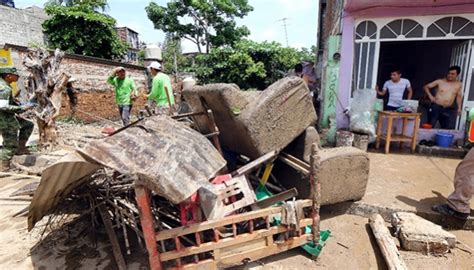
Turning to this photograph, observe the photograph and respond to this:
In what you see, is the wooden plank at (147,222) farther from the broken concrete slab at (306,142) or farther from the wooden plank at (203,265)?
the broken concrete slab at (306,142)

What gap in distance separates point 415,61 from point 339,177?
360 inches

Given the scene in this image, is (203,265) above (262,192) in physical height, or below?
below

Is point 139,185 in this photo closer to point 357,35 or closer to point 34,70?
point 357,35

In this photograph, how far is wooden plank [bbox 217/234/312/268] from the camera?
2.54 m

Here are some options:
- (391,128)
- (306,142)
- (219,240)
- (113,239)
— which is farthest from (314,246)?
(391,128)

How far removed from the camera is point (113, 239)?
9.71ft

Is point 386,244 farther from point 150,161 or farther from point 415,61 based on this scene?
point 415,61

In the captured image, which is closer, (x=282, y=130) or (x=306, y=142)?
(x=282, y=130)

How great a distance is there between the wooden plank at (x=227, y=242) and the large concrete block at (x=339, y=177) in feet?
2.37

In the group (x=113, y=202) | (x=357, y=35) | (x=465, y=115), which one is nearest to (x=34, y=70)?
(x=113, y=202)

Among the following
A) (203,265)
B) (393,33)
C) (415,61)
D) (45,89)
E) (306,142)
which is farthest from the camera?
(415,61)

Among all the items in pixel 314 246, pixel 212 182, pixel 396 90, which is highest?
pixel 396 90

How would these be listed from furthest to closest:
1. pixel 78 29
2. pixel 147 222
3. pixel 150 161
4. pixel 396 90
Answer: pixel 78 29 < pixel 396 90 < pixel 147 222 < pixel 150 161

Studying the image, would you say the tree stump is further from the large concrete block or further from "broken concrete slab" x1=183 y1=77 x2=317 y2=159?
the large concrete block
